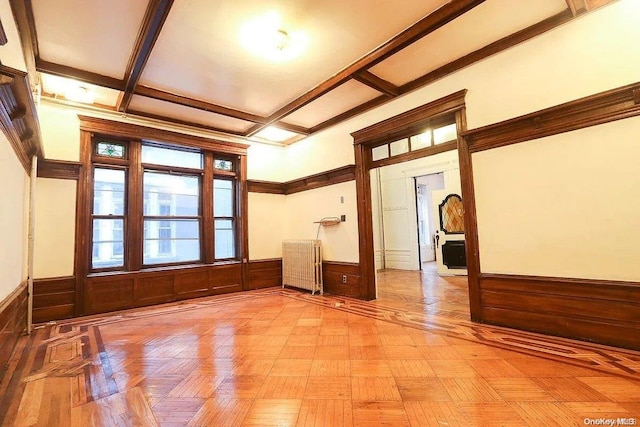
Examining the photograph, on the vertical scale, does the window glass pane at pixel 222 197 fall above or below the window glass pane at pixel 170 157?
below

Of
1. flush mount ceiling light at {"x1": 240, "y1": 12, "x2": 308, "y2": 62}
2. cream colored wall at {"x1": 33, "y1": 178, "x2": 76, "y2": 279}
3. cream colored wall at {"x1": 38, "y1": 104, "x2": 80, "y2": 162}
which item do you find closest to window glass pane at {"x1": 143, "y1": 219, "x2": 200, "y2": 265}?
cream colored wall at {"x1": 33, "y1": 178, "x2": 76, "y2": 279}

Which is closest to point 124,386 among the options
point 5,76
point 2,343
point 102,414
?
point 102,414

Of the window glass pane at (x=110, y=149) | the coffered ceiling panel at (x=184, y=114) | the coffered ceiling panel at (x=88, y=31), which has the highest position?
the coffered ceiling panel at (x=184, y=114)

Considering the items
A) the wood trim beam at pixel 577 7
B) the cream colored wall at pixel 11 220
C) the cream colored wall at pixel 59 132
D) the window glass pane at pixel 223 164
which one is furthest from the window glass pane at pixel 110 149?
the wood trim beam at pixel 577 7

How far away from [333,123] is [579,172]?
3563 mm

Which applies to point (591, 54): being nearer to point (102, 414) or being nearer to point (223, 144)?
point (102, 414)

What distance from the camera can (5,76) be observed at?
180 cm

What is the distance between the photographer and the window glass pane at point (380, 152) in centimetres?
459

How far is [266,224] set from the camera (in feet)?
20.0

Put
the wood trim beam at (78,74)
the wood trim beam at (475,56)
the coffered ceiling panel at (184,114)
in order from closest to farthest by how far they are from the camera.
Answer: the wood trim beam at (475,56) → the wood trim beam at (78,74) → the coffered ceiling panel at (184,114)

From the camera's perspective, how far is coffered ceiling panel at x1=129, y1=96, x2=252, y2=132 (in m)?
4.36

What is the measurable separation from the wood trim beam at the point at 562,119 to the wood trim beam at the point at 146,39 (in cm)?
331

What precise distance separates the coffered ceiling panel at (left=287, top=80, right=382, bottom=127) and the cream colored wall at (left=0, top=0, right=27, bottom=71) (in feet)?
10.6

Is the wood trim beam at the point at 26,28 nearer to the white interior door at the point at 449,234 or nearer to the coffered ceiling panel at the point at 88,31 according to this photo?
the coffered ceiling panel at the point at 88,31
